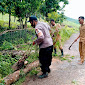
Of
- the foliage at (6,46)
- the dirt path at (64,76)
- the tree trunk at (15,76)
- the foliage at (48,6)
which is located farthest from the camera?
the foliage at (48,6)

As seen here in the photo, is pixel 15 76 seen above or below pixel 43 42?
below

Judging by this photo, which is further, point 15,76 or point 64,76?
point 64,76

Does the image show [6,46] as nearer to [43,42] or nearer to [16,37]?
[16,37]

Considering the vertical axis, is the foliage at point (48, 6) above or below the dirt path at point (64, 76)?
above

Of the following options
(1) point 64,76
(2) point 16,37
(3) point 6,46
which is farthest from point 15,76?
(2) point 16,37

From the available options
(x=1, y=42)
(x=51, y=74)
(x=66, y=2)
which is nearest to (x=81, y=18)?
(x=51, y=74)

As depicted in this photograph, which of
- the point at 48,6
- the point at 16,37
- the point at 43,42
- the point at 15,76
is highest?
the point at 48,6

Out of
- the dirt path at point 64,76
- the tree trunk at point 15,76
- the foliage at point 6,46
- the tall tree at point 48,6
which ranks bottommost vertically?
the dirt path at point 64,76

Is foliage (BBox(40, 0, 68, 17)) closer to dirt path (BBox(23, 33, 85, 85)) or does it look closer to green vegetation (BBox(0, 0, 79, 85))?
green vegetation (BBox(0, 0, 79, 85))

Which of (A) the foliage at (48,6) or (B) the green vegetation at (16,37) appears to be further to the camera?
(A) the foliage at (48,6)

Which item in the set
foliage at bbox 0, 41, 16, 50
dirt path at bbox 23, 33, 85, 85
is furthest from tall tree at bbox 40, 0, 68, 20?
dirt path at bbox 23, 33, 85, 85

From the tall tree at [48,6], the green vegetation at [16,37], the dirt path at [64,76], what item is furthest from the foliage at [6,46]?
the tall tree at [48,6]

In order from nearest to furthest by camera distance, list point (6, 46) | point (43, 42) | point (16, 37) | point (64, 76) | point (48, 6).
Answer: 1. point (43, 42)
2. point (64, 76)
3. point (6, 46)
4. point (16, 37)
5. point (48, 6)

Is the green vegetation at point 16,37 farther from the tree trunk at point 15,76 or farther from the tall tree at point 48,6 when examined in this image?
the tree trunk at point 15,76
